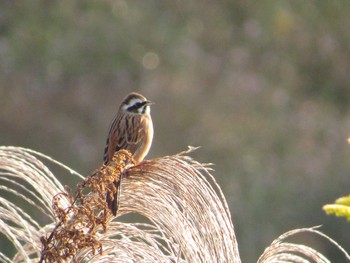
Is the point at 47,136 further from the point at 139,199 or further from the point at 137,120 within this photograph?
the point at 139,199

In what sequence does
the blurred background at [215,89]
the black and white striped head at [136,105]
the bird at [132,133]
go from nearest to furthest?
the bird at [132,133] < the black and white striped head at [136,105] < the blurred background at [215,89]

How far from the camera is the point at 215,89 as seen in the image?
2405cm

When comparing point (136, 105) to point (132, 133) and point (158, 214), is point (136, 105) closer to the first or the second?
point (132, 133)

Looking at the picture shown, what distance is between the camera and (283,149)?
22.4 metres

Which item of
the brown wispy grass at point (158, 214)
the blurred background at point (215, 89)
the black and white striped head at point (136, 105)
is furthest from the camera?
the blurred background at point (215, 89)

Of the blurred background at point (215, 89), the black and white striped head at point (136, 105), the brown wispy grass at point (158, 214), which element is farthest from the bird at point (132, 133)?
the blurred background at point (215, 89)

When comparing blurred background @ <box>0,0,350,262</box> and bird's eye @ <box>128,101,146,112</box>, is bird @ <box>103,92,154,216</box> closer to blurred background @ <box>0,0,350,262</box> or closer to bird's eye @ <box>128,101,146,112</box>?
bird's eye @ <box>128,101,146,112</box>

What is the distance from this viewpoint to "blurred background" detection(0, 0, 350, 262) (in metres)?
19.4

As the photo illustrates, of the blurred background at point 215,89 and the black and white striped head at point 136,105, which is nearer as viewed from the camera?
the black and white striped head at point 136,105

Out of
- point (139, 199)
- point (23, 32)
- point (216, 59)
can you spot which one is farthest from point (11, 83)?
point (139, 199)

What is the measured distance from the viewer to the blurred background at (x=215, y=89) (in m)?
19.4

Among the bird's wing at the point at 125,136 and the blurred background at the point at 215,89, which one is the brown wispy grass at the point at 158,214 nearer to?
the bird's wing at the point at 125,136

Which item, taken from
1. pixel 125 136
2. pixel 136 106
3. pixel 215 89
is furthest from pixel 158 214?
pixel 215 89

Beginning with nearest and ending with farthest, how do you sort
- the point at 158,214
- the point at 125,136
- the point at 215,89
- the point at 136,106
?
the point at 158,214, the point at 125,136, the point at 136,106, the point at 215,89
